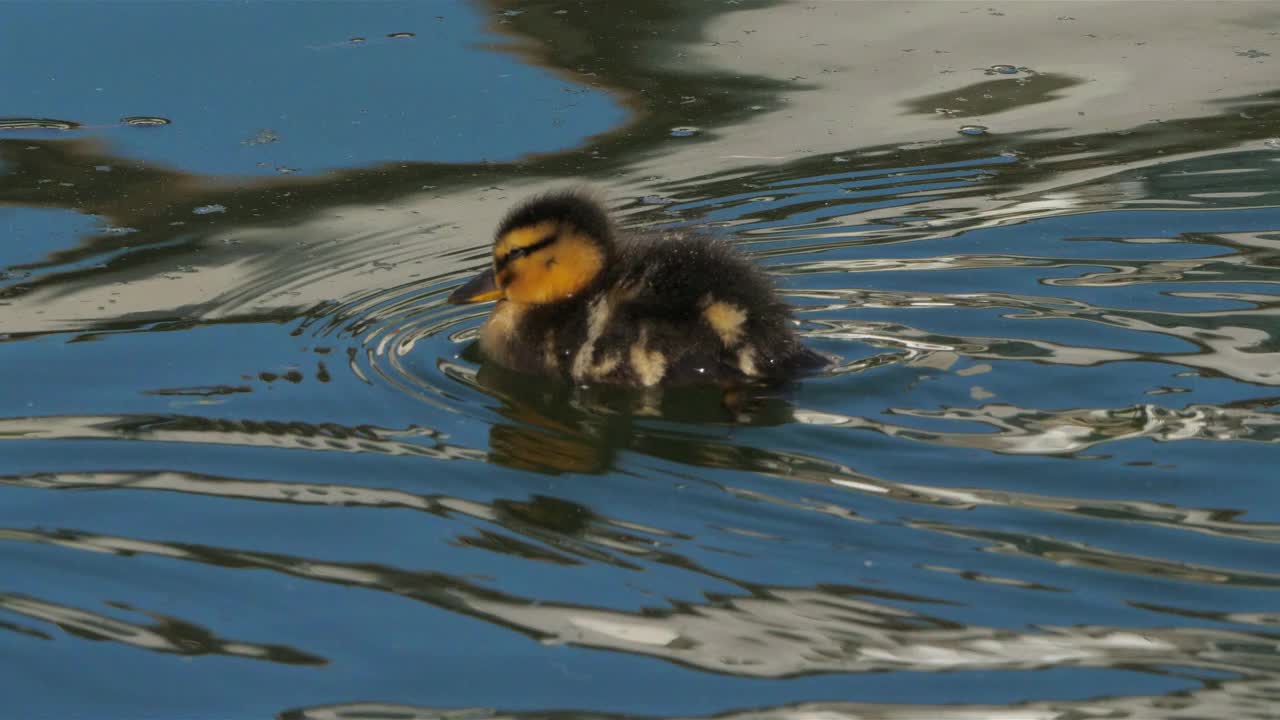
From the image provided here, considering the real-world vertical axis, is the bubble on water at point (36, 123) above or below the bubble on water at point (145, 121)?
above

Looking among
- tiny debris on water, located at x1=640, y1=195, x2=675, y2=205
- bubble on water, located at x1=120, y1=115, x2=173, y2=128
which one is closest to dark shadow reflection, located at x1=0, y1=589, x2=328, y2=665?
tiny debris on water, located at x1=640, y1=195, x2=675, y2=205

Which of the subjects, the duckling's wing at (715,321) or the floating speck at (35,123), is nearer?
the duckling's wing at (715,321)

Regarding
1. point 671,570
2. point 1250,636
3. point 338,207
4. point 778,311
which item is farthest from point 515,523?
point 338,207

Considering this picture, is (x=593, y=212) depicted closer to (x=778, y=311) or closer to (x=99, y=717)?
(x=778, y=311)

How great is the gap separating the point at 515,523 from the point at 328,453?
21.7 inches

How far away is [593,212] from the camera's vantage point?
14.1 ft

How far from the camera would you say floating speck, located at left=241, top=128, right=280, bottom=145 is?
19.7ft

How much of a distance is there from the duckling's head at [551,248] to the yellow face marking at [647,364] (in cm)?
35

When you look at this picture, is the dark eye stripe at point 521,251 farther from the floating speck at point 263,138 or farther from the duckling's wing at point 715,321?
the floating speck at point 263,138

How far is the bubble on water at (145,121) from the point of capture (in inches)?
242

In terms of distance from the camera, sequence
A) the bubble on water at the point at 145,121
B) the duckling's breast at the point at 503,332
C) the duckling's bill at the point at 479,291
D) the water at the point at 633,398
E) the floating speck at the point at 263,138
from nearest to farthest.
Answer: the water at the point at 633,398 < the duckling's breast at the point at 503,332 < the duckling's bill at the point at 479,291 < the floating speck at the point at 263,138 < the bubble on water at the point at 145,121

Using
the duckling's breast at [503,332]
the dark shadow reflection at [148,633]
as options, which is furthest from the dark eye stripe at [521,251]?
the dark shadow reflection at [148,633]

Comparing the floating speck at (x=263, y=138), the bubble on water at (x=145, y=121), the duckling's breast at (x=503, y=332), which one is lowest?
the duckling's breast at (x=503, y=332)

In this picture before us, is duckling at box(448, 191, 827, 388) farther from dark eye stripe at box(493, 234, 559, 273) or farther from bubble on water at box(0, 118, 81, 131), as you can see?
bubble on water at box(0, 118, 81, 131)
